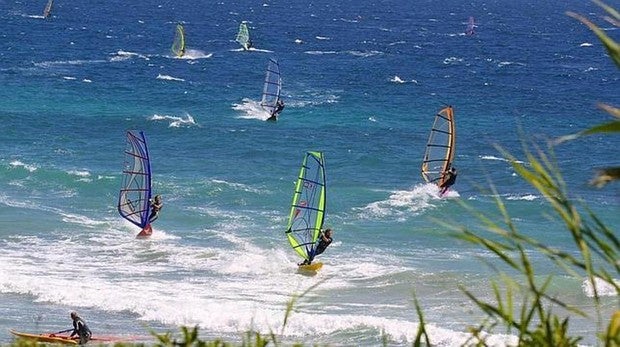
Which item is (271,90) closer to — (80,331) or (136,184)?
(136,184)

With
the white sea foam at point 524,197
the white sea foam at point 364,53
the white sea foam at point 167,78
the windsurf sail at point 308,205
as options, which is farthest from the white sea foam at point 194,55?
the windsurf sail at point 308,205

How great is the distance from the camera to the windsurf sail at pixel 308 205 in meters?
23.8

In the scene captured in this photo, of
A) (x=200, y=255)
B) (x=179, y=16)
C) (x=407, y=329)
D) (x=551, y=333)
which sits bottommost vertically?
(x=179, y=16)

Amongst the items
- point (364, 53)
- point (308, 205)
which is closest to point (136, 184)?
point (308, 205)

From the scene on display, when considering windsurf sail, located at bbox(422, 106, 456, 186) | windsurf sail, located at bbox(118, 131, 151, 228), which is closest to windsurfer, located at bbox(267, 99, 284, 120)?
windsurf sail, located at bbox(422, 106, 456, 186)

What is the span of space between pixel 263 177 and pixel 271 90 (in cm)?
1456

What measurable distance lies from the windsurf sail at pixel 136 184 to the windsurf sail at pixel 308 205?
3325 mm

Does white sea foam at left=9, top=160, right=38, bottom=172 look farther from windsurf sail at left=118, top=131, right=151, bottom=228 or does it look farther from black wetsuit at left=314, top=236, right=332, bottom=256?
black wetsuit at left=314, top=236, right=332, bottom=256

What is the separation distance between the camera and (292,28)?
9650 cm

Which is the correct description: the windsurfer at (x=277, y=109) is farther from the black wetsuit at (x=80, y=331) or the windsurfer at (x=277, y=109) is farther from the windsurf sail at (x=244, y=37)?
the windsurf sail at (x=244, y=37)

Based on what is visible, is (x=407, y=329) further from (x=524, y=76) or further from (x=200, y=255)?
(x=524, y=76)

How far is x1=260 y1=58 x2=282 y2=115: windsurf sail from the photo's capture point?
4490 centimetres

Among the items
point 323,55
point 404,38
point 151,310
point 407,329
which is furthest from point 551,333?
point 404,38

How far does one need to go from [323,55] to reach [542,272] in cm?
4972
